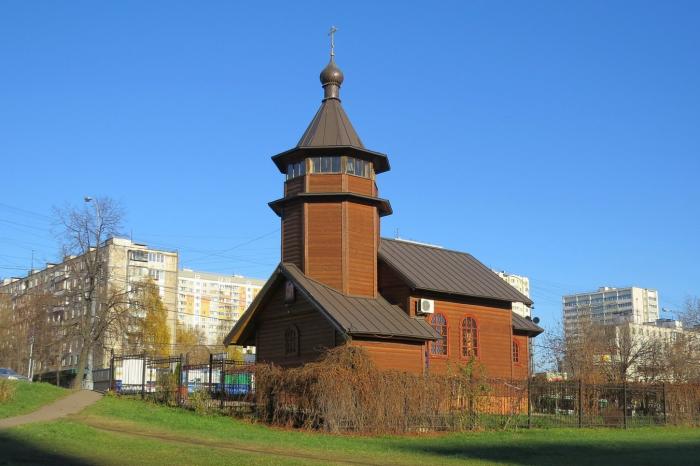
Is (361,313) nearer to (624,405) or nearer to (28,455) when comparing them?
(624,405)

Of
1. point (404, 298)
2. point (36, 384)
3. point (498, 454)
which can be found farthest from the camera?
point (404, 298)

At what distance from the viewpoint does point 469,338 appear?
3372 cm

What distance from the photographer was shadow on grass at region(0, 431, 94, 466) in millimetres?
15078

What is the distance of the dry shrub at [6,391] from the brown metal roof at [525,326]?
21931 mm

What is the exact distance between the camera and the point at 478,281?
3572 centimetres

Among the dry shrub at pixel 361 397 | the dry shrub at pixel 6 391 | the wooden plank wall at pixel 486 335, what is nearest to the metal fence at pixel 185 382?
the dry shrub at pixel 361 397

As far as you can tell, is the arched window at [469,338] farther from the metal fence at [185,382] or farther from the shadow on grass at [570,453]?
the shadow on grass at [570,453]

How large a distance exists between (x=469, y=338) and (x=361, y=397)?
11032 mm

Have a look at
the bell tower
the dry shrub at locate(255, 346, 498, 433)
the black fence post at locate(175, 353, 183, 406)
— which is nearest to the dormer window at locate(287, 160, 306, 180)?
the bell tower

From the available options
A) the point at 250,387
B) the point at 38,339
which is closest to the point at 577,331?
the point at 250,387

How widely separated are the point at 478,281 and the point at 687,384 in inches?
371

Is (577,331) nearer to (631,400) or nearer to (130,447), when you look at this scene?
(631,400)

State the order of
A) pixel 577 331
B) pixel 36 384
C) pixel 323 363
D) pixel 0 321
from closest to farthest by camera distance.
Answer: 1. pixel 323 363
2. pixel 36 384
3. pixel 577 331
4. pixel 0 321

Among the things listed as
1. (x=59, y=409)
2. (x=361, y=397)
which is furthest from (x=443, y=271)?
(x=59, y=409)
